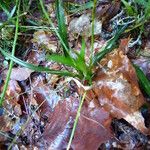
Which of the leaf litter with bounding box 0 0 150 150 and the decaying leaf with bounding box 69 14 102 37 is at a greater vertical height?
the decaying leaf with bounding box 69 14 102 37

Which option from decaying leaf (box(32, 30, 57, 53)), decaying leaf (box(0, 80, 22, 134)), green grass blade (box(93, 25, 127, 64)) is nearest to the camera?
green grass blade (box(93, 25, 127, 64))

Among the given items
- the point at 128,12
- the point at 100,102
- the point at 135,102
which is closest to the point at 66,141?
the point at 100,102

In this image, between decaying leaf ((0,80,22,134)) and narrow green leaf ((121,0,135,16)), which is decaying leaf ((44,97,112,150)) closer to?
decaying leaf ((0,80,22,134))

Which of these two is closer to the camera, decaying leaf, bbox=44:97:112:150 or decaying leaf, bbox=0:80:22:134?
decaying leaf, bbox=44:97:112:150

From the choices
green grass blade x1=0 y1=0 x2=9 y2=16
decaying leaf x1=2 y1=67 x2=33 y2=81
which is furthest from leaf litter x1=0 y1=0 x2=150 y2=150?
green grass blade x1=0 y1=0 x2=9 y2=16

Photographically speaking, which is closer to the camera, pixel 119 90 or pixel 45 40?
pixel 119 90

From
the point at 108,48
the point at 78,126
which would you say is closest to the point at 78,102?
the point at 78,126

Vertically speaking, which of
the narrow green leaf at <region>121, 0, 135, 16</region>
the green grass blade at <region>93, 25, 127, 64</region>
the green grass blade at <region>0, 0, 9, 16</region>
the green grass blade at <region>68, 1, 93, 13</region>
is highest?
the green grass blade at <region>0, 0, 9, 16</region>

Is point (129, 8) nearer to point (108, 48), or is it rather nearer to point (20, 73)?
point (108, 48)
